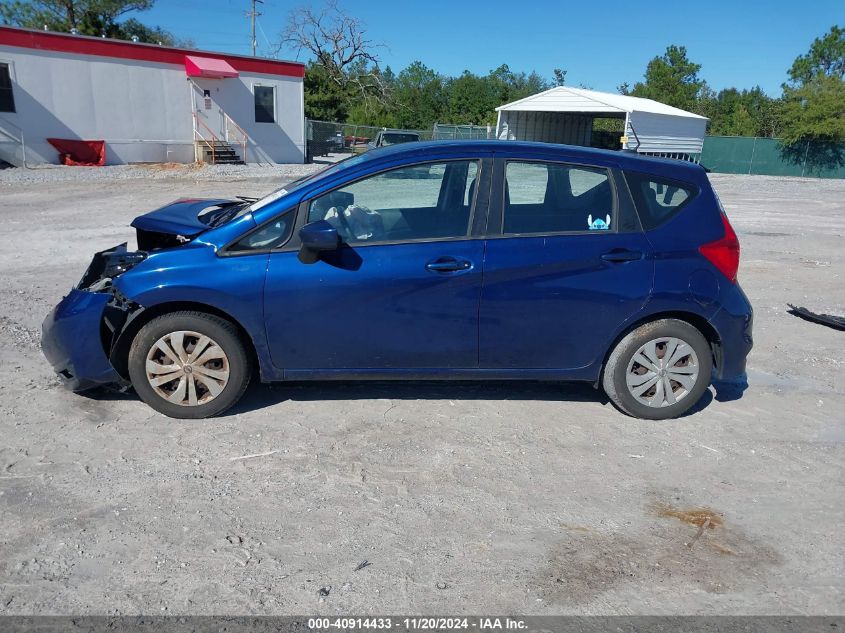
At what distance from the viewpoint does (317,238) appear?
160 inches

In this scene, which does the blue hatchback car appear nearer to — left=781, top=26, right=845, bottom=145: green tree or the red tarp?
the red tarp

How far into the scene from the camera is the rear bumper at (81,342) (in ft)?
14.0

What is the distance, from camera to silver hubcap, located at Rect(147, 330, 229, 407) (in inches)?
168

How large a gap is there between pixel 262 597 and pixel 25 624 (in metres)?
0.91

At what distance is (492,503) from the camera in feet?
11.9

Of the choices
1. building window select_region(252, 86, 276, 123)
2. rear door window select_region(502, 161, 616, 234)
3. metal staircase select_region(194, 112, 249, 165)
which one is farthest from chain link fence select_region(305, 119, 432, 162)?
rear door window select_region(502, 161, 616, 234)

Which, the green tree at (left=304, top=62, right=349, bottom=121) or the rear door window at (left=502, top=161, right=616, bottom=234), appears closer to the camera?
the rear door window at (left=502, top=161, right=616, bottom=234)

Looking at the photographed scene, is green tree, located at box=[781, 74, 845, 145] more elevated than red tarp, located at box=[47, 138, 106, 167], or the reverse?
green tree, located at box=[781, 74, 845, 145]

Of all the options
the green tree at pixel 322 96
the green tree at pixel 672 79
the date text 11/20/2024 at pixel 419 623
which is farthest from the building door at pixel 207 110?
the green tree at pixel 672 79

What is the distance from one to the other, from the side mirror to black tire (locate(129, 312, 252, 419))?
2.34 feet

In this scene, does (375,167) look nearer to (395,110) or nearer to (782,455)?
(782,455)

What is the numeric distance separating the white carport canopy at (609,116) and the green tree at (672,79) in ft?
127

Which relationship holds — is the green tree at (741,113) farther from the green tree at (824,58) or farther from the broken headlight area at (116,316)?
the broken headlight area at (116,316)

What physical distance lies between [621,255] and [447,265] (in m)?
1.17
